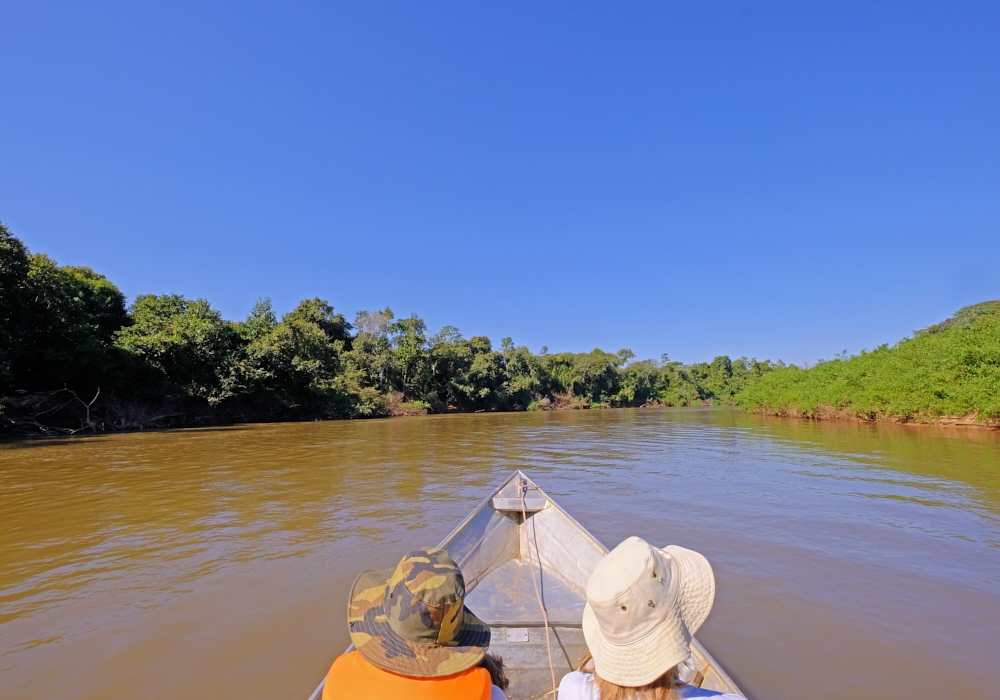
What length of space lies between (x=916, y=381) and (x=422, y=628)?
22.3 meters

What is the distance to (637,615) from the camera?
122 cm

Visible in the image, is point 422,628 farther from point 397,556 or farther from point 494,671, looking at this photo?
point 397,556

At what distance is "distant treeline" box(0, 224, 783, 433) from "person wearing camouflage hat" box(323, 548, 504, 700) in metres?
20.5

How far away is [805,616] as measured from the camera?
3490mm

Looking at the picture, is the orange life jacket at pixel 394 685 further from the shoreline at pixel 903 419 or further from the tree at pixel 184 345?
the tree at pixel 184 345

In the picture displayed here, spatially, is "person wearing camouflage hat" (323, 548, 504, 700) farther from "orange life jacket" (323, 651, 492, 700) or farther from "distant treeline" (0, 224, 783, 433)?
"distant treeline" (0, 224, 783, 433)

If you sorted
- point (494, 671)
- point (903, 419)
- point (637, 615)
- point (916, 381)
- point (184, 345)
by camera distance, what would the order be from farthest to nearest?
1. point (184, 345)
2. point (903, 419)
3. point (916, 381)
4. point (494, 671)
5. point (637, 615)

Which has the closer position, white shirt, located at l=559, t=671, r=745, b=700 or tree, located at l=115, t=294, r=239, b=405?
white shirt, located at l=559, t=671, r=745, b=700

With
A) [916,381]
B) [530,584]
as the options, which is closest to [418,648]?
[530,584]

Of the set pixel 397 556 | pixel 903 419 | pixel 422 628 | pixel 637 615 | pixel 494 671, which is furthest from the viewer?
pixel 903 419

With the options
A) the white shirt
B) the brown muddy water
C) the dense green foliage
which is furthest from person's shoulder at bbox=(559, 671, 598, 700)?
the dense green foliage

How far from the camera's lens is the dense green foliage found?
15344mm

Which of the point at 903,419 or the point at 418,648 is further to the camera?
the point at 903,419

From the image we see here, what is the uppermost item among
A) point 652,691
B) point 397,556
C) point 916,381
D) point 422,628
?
point 916,381
